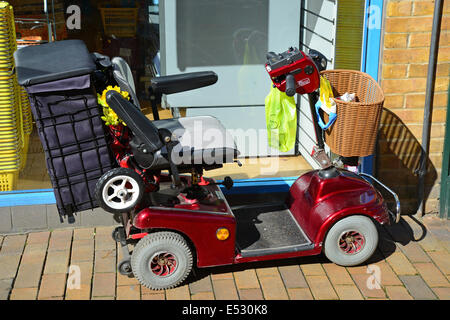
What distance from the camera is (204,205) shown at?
3941mm

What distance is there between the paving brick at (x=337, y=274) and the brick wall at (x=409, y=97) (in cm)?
102

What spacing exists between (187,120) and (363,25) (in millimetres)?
1510

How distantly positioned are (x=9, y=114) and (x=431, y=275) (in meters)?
3.14

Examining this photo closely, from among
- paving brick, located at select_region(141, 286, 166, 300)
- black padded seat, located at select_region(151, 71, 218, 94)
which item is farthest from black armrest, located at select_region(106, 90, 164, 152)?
paving brick, located at select_region(141, 286, 166, 300)

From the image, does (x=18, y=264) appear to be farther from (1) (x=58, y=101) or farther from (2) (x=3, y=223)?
(1) (x=58, y=101)

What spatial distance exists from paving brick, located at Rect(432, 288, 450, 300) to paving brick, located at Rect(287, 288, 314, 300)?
798 millimetres

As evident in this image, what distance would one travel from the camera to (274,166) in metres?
5.17

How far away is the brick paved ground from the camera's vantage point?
3.87 metres

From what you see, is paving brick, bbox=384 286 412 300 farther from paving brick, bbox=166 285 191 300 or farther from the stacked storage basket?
the stacked storage basket

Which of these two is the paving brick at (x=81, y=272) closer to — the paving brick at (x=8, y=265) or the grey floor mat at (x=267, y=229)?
the paving brick at (x=8, y=265)

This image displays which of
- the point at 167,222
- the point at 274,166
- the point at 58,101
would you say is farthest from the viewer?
the point at 274,166

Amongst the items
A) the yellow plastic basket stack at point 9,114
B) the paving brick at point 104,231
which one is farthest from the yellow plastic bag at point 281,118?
the yellow plastic basket stack at point 9,114

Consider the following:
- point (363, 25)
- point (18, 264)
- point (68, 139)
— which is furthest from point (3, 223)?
point (363, 25)

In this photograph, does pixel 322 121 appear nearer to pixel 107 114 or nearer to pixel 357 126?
pixel 357 126
